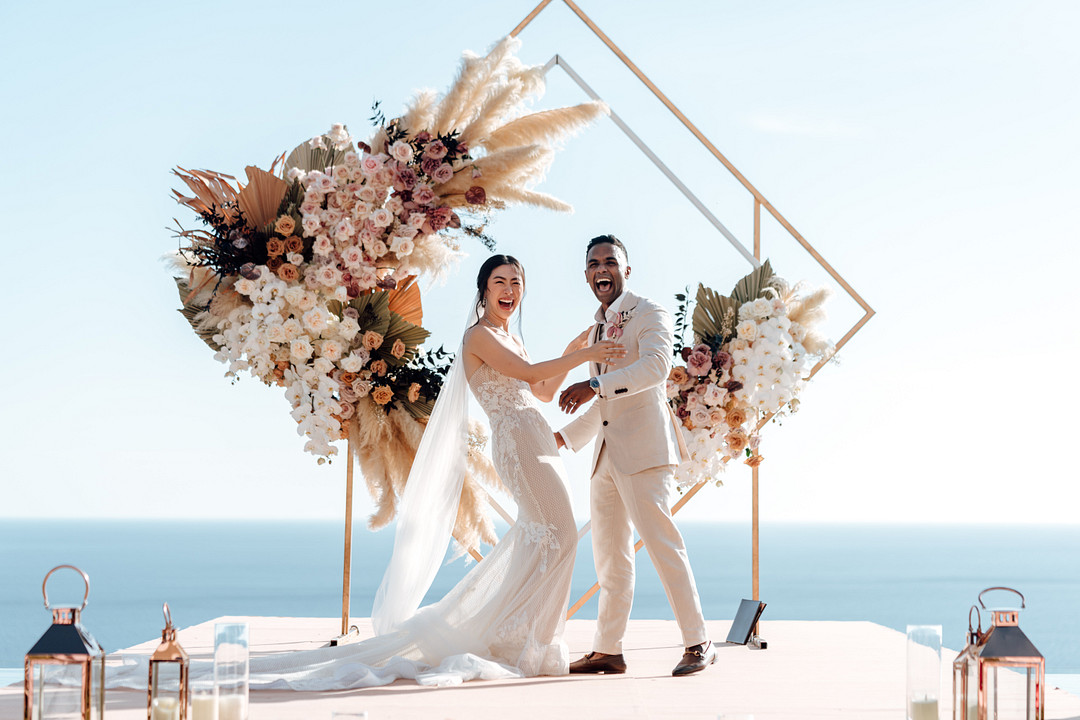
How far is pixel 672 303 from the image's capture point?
19.1 ft

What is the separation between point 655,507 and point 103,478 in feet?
185

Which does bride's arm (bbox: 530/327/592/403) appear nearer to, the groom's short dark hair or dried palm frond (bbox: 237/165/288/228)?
the groom's short dark hair

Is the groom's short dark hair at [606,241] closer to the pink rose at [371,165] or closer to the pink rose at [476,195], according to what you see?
the pink rose at [476,195]

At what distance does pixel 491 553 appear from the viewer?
4.89 meters

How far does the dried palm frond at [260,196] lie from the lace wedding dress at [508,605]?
1.60 metres

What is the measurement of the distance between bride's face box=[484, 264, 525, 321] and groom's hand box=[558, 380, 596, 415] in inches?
24.2

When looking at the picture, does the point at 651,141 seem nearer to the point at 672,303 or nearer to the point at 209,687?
the point at 672,303

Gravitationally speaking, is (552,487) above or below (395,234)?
below

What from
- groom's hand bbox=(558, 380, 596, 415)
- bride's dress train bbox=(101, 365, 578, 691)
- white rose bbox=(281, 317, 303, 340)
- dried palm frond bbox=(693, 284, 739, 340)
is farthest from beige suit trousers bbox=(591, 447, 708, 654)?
white rose bbox=(281, 317, 303, 340)

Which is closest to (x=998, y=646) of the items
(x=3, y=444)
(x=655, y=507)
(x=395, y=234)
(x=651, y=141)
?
A: (x=655, y=507)

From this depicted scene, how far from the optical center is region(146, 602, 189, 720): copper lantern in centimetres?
282

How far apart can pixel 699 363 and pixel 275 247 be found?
2349 millimetres

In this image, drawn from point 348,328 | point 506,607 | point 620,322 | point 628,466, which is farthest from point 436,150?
point 506,607

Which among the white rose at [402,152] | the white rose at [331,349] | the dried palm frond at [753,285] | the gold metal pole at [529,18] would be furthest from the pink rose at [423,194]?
the dried palm frond at [753,285]
